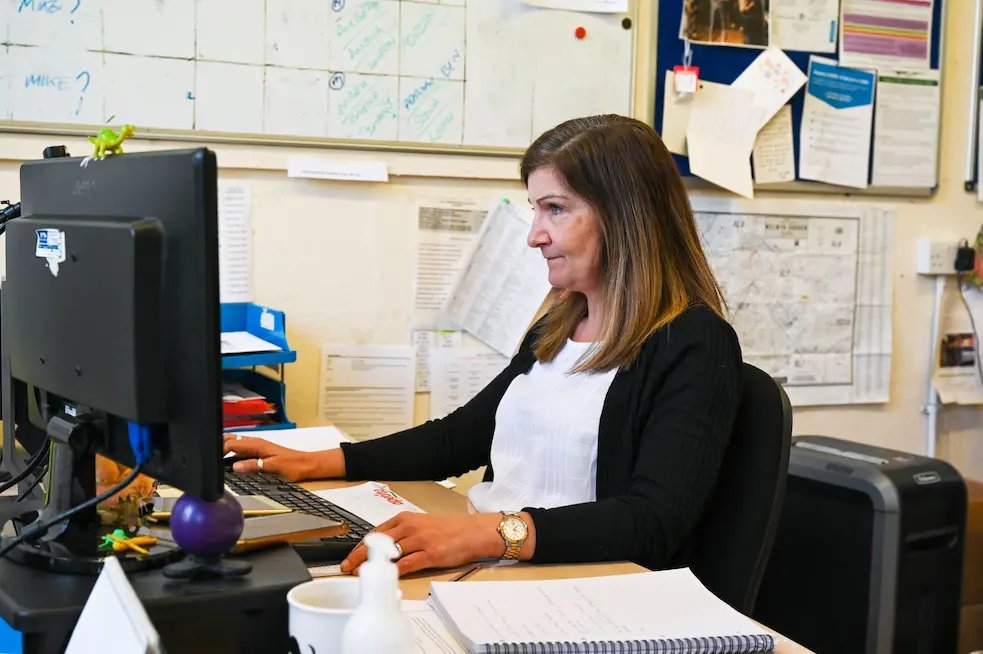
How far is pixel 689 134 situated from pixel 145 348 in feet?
6.22

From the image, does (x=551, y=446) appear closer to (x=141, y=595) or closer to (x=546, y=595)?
(x=546, y=595)

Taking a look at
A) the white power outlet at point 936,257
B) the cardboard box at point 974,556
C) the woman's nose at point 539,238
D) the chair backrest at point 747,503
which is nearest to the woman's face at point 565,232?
the woman's nose at point 539,238

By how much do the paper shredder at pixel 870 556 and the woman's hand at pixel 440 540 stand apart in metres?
1.23

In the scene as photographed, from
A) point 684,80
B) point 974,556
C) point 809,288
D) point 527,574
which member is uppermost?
point 684,80

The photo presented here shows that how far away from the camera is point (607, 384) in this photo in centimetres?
145

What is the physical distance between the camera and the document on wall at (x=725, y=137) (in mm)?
2494

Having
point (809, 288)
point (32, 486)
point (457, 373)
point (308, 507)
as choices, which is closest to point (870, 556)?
point (809, 288)

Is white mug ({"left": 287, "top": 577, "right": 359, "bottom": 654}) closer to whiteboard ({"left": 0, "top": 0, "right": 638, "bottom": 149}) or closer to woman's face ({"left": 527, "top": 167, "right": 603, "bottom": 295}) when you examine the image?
woman's face ({"left": 527, "top": 167, "right": 603, "bottom": 295})

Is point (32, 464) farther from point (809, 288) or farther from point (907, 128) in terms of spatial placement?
point (907, 128)

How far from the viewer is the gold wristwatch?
1.15 m

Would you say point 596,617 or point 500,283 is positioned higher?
point 500,283

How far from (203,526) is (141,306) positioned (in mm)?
193

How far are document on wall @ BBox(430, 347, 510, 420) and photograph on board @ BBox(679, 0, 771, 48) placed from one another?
0.90m

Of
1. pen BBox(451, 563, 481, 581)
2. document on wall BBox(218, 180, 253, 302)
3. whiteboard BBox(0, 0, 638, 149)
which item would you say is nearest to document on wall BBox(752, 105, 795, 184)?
whiteboard BBox(0, 0, 638, 149)
